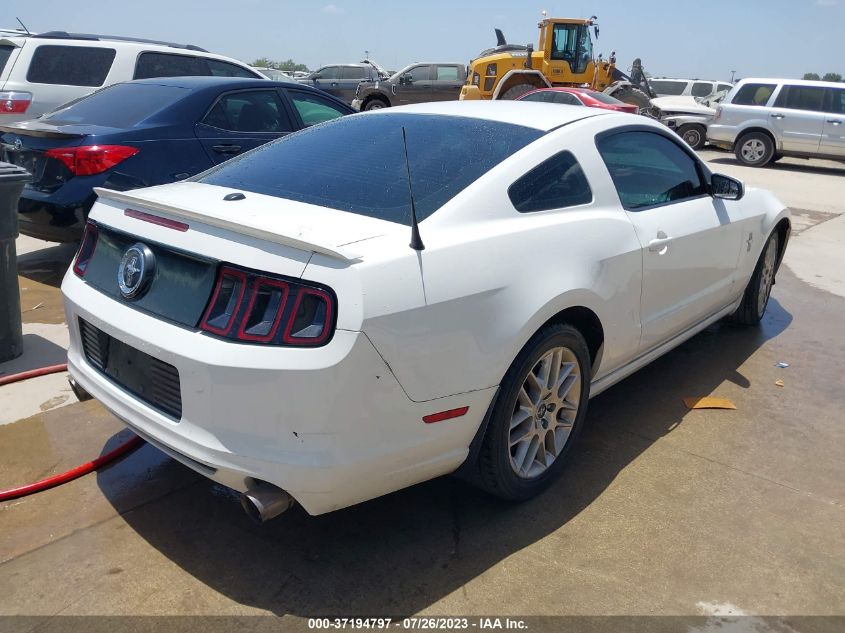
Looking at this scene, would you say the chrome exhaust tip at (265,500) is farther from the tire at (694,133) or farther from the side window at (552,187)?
the tire at (694,133)

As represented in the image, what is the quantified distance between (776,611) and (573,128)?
2.12 m

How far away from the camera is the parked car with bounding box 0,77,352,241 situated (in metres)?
5.35

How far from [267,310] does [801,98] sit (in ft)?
54.2

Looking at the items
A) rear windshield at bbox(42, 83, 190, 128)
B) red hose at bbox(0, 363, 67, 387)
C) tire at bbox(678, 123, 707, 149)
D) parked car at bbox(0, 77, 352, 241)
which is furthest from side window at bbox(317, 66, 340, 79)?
red hose at bbox(0, 363, 67, 387)

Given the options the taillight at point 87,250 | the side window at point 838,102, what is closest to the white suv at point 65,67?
the taillight at point 87,250

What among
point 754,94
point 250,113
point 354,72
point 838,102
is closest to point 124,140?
point 250,113

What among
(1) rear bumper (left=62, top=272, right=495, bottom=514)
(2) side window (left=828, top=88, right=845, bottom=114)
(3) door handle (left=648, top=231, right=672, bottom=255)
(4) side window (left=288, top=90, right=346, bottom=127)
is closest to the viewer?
(1) rear bumper (left=62, top=272, right=495, bottom=514)

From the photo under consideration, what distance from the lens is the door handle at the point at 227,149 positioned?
589 cm

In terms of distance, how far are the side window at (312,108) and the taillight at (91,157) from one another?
189 centimetres

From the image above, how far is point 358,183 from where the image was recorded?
2.96m

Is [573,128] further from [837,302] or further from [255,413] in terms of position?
[837,302]

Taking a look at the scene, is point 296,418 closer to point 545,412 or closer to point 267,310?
point 267,310

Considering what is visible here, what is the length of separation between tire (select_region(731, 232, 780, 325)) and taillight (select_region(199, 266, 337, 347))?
3.74 metres

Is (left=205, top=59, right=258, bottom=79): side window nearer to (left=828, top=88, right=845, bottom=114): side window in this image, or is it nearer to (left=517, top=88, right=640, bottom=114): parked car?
(left=517, top=88, right=640, bottom=114): parked car
